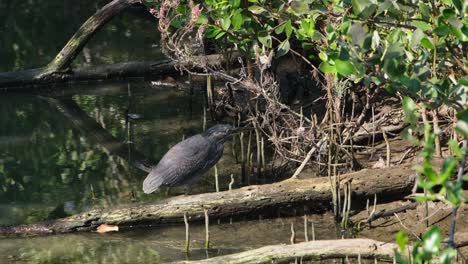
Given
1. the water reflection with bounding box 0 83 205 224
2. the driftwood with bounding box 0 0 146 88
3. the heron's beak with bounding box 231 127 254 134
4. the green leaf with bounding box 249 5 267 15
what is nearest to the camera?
the green leaf with bounding box 249 5 267 15

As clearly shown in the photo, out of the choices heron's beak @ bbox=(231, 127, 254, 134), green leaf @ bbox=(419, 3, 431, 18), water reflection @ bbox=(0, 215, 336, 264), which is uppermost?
green leaf @ bbox=(419, 3, 431, 18)

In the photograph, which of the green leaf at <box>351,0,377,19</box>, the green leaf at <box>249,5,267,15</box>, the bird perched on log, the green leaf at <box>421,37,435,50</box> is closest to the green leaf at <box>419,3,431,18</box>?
the green leaf at <box>421,37,435,50</box>

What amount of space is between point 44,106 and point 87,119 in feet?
2.69

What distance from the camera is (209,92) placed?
11039mm

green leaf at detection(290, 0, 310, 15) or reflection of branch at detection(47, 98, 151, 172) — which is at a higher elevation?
green leaf at detection(290, 0, 310, 15)

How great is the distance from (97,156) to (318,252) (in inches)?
168

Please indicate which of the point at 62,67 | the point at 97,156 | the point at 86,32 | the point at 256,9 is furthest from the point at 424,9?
the point at 62,67

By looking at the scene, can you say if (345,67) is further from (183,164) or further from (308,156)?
(183,164)

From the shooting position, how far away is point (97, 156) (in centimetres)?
1025

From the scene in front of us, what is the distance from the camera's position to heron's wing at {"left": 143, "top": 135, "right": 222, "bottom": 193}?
8.40 metres

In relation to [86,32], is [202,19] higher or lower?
higher

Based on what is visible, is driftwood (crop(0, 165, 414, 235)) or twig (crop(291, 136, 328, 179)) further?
twig (crop(291, 136, 328, 179))

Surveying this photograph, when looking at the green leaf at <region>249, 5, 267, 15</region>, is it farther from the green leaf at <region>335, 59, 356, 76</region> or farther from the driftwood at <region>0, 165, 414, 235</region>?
the green leaf at <region>335, 59, 356, 76</region>

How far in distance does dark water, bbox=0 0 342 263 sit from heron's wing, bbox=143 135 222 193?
330 millimetres
